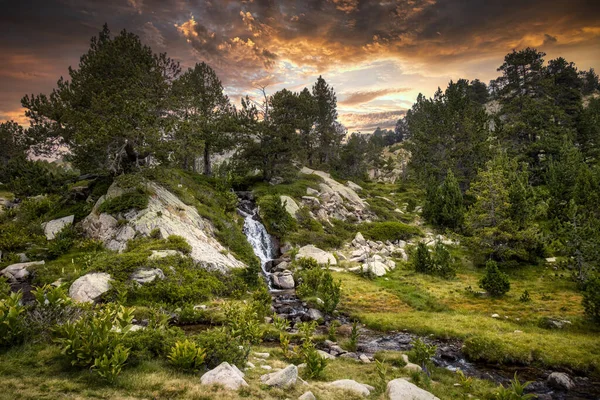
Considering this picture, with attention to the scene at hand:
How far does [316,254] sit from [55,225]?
74.1ft

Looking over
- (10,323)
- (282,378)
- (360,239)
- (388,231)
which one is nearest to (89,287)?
(10,323)

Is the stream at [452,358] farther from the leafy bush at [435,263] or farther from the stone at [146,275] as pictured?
the leafy bush at [435,263]

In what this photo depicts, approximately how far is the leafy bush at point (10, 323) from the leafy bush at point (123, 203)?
1501 cm

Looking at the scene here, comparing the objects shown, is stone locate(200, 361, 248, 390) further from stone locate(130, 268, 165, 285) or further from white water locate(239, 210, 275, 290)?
white water locate(239, 210, 275, 290)

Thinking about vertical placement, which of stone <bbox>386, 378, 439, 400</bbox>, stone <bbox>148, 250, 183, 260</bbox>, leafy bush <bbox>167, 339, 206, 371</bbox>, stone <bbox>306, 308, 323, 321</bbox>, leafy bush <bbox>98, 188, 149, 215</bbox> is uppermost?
leafy bush <bbox>98, 188, 149, 215</bbox>

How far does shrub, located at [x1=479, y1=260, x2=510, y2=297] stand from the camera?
70.5ft

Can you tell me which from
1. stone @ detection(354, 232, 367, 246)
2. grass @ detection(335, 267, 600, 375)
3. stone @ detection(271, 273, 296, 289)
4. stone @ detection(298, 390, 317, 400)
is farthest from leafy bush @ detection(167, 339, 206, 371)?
stone @ detection(354, 232, 367, 246)

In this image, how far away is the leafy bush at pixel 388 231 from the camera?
124ft

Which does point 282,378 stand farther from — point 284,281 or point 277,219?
point 277,219

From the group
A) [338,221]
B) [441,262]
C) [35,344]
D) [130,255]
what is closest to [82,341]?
[35,344]

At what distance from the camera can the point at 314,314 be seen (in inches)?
741

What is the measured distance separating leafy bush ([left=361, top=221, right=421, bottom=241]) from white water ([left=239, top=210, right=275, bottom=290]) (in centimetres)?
1287

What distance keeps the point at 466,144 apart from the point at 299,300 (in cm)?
4833

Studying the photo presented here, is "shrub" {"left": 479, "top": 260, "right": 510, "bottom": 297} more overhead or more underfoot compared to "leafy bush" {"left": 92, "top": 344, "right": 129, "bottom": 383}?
more underfoot
